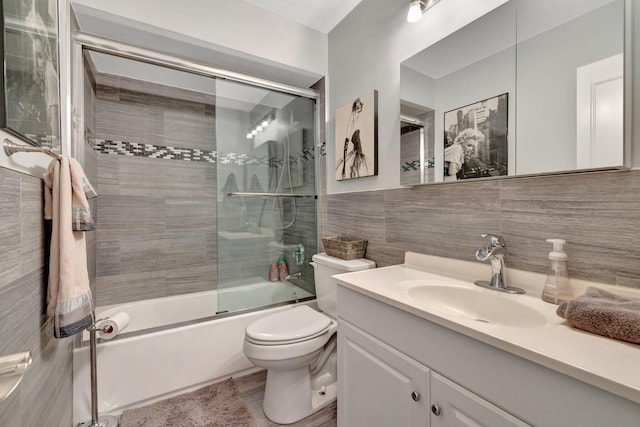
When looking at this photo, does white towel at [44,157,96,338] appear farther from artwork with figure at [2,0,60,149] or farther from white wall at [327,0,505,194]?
white wall at [327,0,505,194]

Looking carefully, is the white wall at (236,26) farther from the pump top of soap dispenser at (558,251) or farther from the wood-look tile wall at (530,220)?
the pump top of soap dispenser at (558,251)

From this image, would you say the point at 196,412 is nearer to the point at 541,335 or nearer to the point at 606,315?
the point at 541,335

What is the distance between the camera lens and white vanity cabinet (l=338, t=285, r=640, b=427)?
507 mm

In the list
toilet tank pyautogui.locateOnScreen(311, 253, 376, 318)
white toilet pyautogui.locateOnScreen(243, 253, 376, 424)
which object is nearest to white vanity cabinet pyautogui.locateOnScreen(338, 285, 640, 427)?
white toilet pyautogui.locateOnScreen(243, 253, 376, 424)

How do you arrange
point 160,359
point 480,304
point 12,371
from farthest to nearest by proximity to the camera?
point 160,359 < point 480,304 < point 12,371

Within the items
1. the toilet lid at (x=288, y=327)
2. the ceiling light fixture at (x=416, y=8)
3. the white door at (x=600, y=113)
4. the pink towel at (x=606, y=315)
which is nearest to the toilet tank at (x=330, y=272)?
the toilet lid at (x=288, y=327)

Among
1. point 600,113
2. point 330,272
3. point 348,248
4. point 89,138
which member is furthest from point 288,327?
point 89,138

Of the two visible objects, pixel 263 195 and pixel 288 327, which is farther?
pixel 263 195

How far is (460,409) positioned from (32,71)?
159 centimetres

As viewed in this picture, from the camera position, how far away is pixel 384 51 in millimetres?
1566

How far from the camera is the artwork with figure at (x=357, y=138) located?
1.62m

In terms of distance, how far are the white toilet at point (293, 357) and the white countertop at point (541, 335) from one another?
0.45 m

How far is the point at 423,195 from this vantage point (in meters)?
1.34

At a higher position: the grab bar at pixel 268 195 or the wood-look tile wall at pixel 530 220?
the grab bar at pixel 268 195
